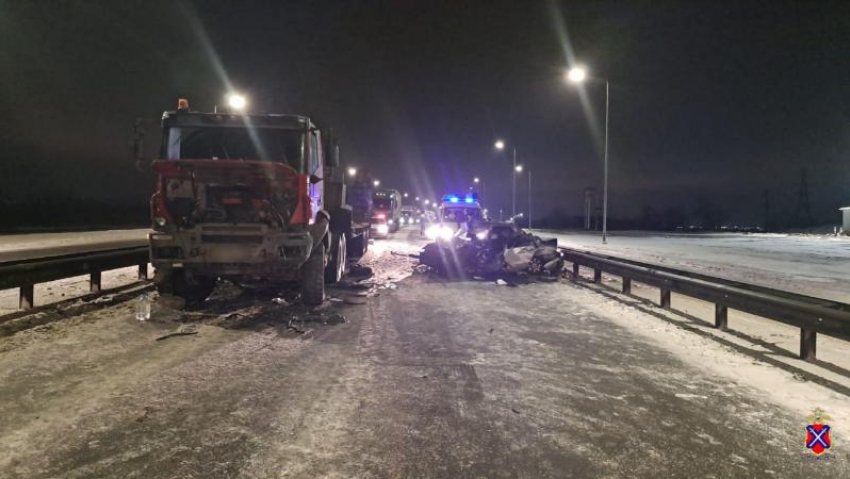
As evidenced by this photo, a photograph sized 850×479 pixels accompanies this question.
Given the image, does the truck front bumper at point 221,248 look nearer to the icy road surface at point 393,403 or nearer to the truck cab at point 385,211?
the icy road surface at point 393,403

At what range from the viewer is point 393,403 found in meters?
4.90

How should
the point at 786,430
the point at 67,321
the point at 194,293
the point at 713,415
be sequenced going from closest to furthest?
the point at 786,430
the point at 713,415
the point at 67,321
the point at 194,293

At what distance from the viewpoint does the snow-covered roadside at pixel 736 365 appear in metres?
5.01

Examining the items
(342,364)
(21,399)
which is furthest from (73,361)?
(342,364)

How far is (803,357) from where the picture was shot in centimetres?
664

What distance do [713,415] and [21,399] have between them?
624cm

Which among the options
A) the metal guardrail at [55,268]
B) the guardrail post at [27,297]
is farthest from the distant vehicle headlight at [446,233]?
the guardrail post at [27,297]

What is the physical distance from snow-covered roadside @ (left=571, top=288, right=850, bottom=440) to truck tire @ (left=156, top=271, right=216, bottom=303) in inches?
291

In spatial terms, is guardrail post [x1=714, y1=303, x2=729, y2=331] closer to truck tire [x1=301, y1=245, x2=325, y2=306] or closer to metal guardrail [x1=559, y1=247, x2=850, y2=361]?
metal guardrail [x1=559, y1=247, x2=850, y2=361]

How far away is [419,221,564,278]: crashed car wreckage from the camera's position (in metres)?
15.8

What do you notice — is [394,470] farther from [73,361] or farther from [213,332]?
[213,332]

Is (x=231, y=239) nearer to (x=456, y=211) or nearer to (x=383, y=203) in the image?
(x=456, y=211)

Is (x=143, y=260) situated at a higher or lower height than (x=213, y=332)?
higher

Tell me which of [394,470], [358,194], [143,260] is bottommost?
[394,470]
